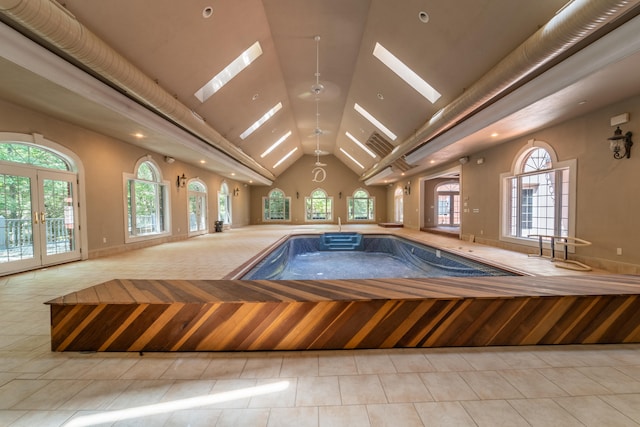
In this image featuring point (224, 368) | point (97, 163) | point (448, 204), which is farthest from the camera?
point (448, 204)

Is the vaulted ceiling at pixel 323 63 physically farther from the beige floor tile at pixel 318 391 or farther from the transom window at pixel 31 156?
the beige floor tile at pixel 318 391

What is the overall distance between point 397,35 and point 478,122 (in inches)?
81.0

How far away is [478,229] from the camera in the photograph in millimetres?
7113

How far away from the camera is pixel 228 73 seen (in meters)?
5.10

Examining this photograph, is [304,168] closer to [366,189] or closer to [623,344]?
[366,189]

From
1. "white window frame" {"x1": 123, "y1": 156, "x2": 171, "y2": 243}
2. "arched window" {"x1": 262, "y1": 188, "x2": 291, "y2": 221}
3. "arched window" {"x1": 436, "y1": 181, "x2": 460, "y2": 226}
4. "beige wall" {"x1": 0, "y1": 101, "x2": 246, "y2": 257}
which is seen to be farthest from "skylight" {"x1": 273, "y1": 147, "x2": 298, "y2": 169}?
"arched window" {"x1": 436, "y1": 181, "x2": 460, "y2": 226}

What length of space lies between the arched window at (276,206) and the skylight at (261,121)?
291 inches

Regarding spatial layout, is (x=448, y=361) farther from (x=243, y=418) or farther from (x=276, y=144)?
→ (x=276, y=144)

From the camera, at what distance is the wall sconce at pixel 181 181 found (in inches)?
324

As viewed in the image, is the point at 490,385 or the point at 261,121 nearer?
the point at 490,385

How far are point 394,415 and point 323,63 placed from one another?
6412 mm

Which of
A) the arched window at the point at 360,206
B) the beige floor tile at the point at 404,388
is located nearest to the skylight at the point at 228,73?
the beige floor tile at the point at 404,388

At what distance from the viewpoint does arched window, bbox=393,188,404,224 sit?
1329 cm

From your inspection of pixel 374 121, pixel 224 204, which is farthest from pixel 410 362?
pixel 224 204
